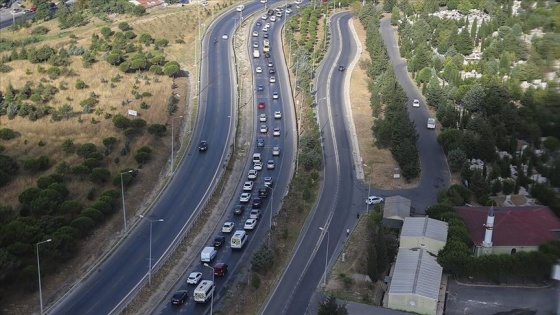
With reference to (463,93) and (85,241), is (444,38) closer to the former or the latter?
(463,93)

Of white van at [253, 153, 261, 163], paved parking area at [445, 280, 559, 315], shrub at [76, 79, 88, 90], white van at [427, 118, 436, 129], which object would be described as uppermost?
shrub at [76, 79, 88, 90]

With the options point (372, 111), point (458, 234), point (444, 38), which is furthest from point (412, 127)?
point (444, 38)

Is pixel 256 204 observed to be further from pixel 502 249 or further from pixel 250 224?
pixel 502 249

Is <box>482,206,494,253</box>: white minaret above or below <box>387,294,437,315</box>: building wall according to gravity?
above

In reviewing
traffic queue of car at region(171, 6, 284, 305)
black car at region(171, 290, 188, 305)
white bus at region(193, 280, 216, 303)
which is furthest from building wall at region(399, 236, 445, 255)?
black car at region(171, 290, 188, 305)

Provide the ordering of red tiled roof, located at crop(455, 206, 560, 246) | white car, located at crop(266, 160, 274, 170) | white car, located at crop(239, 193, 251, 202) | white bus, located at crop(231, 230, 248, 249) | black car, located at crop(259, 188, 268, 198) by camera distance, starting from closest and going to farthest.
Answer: red tiled roof, located at crop(455, 206, 560, 246), white bus, located at crop(231, 230, 248, 249), white car, located at crop(239, 193, 251, 202), black car, located at crop(259, 188, 268, 198), white car, located at crop(266, 160, 274, 170)

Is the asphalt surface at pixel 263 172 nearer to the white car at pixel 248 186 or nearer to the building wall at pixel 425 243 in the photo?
the white car at pixel 248 186

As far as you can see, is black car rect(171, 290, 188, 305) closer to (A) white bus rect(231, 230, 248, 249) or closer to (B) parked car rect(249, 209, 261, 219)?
(A) white bus rect(231, 230, 248, 249)
